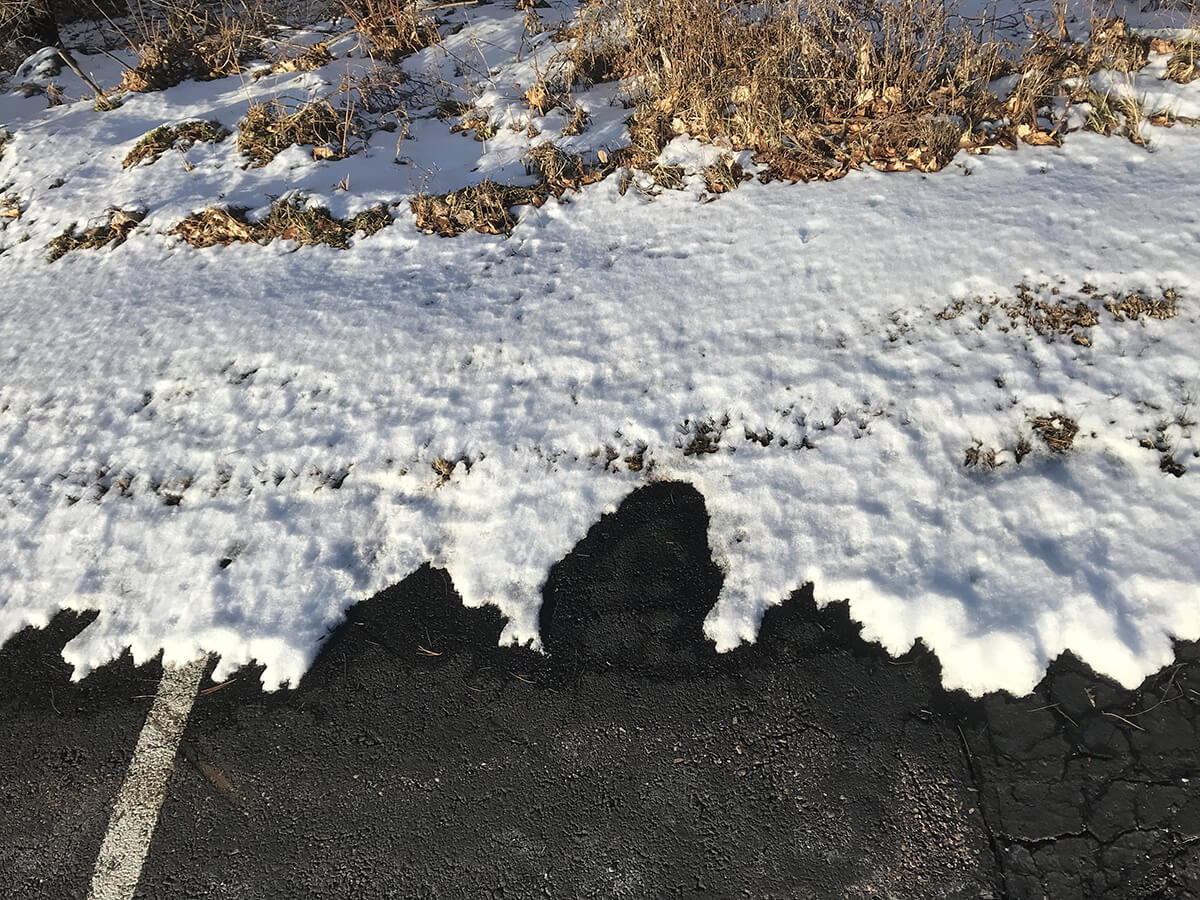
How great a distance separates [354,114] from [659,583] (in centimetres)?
603

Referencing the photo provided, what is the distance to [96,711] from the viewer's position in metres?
3.62

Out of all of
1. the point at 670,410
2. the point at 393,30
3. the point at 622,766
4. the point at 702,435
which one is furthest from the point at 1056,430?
the point at 393,30

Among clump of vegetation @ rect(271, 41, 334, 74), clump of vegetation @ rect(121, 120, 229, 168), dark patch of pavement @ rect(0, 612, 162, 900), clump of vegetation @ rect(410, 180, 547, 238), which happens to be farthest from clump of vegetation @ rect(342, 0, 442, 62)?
dark patch of pavement @ rect(0, 612, 162, 900)

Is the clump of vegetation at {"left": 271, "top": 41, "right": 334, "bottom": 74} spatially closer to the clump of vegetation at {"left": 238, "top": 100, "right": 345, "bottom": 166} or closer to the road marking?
the clump of vegetation at {"left": 238, "top": 100, "right": 345, "bottom": 166}

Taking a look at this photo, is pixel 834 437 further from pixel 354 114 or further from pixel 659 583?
pixel 354 114

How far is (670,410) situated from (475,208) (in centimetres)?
264

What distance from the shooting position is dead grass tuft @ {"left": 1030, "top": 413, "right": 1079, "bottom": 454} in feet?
12.0

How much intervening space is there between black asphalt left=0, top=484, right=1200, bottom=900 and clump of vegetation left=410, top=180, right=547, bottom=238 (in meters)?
3.13

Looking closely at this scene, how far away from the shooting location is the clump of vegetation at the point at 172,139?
6984 mm

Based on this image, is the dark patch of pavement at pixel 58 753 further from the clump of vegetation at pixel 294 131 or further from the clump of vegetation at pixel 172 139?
the clump of vegetation at pixel 172 139

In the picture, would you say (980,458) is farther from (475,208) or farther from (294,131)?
(294,131)

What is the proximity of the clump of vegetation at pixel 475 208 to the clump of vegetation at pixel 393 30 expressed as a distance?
311cm

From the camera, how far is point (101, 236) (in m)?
6.30

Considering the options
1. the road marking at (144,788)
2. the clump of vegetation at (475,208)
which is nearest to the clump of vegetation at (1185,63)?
the clump of vegetation at (475,208)
